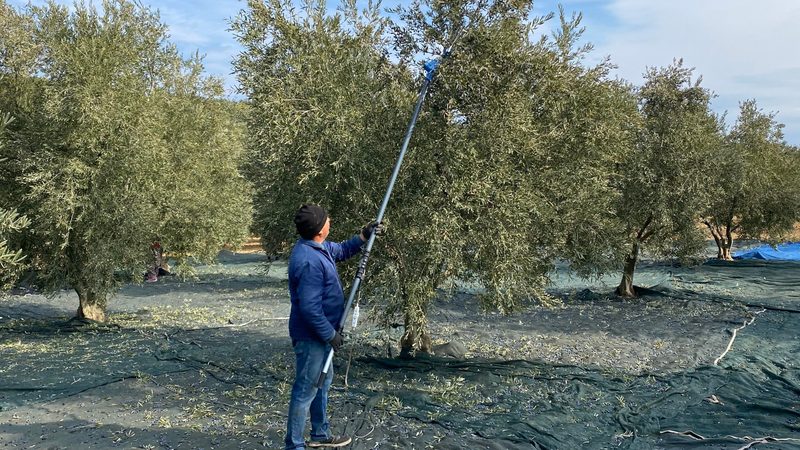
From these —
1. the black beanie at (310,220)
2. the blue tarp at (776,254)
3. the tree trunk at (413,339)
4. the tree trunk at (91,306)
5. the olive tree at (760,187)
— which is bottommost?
the tree trunk at (91,306)

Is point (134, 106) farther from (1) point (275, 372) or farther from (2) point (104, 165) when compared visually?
(1) point (275, 372)

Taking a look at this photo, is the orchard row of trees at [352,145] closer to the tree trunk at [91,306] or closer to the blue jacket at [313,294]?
the tree trunk at [91,306]

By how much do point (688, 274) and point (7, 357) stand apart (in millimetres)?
22724

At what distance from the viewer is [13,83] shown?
43.2 ft

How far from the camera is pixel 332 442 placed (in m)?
6.20

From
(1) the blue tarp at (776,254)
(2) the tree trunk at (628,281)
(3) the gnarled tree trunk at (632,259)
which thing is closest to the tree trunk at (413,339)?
(3) the gnarled tree trunk at (632,259)

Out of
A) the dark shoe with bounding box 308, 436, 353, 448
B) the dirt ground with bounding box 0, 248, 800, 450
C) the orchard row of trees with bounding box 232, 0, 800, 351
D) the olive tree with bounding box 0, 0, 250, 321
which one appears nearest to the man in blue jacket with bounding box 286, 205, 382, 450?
the dark shoe with bounding box 308, 436, 353, 448

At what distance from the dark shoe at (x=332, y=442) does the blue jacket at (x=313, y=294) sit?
120 centimetres

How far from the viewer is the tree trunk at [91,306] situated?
49.5 ft

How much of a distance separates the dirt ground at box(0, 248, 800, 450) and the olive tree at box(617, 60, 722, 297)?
2.09 m

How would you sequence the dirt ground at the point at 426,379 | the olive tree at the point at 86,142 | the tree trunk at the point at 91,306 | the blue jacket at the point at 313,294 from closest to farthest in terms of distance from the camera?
the blue jacket at the point at 313,294, the dirt ground at the point at 426,379, the olive tree at the point at 86,142, the tree trunk at the point at 91,306

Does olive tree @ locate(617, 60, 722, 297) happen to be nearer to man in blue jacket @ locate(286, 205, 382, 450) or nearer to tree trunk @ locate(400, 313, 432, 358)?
tree trunk @ locate(400, 313, 432, 358)

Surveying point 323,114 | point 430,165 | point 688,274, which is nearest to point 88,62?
point 323,114

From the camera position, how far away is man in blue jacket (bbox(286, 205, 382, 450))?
5590 mm
